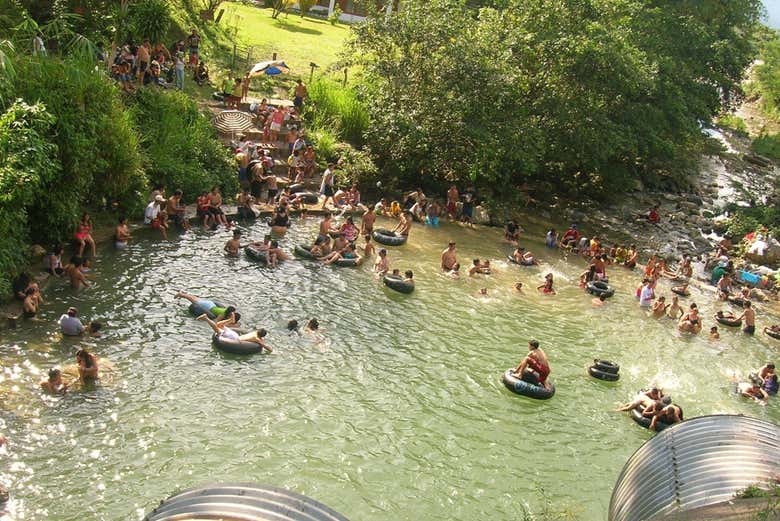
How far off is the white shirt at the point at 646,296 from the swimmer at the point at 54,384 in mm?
17343

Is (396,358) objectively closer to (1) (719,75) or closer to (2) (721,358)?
(2) (721,358)

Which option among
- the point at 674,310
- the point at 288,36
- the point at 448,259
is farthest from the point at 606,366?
the point at 288,36

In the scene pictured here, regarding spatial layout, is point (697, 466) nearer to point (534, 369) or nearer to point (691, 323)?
point (534, 369)

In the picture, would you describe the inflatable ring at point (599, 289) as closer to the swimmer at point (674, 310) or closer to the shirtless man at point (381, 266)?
the swimmer at point (674, 310)

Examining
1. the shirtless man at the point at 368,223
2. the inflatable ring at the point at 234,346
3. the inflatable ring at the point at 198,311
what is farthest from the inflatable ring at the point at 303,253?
the inflatable ring at the point at 234,346

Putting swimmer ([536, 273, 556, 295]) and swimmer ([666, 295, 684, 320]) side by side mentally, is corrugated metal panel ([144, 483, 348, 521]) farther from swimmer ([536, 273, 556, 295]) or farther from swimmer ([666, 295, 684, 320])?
swimmer ([666, 295, 684, 320])

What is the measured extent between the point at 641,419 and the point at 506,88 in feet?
51.6

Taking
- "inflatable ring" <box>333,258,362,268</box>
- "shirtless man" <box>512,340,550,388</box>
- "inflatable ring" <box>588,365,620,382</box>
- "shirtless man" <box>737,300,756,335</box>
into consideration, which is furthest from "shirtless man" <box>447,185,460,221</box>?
"shirtless man" <box>512,340,550,388</box>

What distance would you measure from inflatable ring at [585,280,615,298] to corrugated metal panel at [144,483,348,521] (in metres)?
17.7

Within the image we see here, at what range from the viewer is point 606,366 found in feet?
56.5

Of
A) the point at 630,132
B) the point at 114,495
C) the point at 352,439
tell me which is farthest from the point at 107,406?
the point at 630,132

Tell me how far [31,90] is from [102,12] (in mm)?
9959

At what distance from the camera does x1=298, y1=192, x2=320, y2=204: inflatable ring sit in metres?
25.4

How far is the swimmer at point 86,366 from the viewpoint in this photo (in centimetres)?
1298
